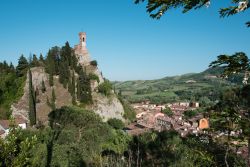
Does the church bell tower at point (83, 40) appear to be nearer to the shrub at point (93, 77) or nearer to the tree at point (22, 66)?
the shrub at point (93, 77)

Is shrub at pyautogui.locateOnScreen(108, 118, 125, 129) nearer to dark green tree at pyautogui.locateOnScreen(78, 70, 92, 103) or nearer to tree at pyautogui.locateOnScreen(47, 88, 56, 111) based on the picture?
dark green tree at pyautogui.locateOnScreen(78, 70, 92, 103)

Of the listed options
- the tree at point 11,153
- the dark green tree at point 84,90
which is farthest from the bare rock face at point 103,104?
the tree at point 11,153

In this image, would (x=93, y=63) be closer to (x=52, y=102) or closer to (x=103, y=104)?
(x=103, y=104)

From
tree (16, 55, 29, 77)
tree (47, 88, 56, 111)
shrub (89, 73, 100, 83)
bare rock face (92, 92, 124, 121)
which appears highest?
tree (16, 55, 29, 77)

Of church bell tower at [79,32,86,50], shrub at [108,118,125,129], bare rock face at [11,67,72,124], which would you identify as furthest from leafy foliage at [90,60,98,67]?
shrub at [108,118,125,129]

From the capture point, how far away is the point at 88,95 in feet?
182

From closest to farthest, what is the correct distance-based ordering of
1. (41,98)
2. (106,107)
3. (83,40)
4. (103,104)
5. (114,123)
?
(41,98), (114,123), (103,104), (106,107), (83,40)

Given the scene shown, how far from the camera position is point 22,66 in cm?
5919

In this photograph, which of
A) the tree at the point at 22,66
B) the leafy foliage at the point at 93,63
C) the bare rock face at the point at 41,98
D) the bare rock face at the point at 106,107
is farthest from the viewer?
the leafy foliage at the point at 93,63

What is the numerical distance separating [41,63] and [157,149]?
4352cm

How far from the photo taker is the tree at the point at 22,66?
58588mm

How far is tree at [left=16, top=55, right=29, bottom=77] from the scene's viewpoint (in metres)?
58.6

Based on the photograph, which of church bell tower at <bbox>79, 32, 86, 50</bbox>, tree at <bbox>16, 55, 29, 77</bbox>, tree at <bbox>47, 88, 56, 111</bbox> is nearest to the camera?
tree at <bbox>47, 88, 56, 111</bbox>

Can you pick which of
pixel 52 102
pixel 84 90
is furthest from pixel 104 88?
pixel 52 102
